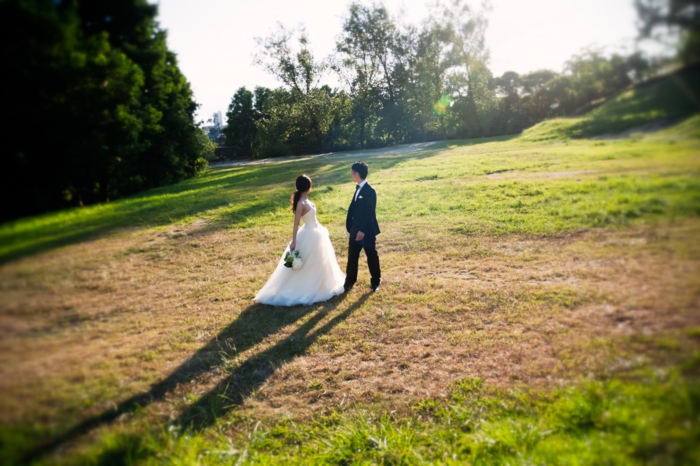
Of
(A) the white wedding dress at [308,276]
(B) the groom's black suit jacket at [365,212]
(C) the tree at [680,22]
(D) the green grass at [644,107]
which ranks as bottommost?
(A) the white wedding dress at [308,276]

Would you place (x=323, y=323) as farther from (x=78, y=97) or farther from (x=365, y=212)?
(x=78, y=97)

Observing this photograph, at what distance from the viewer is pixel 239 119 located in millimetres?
36688

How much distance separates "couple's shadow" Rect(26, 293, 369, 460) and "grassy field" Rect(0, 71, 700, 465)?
32 millimetres

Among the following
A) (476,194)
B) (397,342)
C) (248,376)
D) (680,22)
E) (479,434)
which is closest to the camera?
(680,22)

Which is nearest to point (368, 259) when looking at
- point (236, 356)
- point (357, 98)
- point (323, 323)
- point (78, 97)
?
point (323, 323)

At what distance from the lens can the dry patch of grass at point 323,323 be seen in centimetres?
171

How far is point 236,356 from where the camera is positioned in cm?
494

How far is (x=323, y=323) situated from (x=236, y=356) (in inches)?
56.1

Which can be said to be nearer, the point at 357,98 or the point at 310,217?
the point at 310,217

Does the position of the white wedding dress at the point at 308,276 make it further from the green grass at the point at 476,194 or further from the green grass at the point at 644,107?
the green grass at the point at 644,107

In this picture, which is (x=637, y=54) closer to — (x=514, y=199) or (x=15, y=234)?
(x=15, y=234)

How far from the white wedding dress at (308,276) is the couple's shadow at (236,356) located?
0.21m

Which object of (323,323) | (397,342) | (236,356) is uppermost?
(236,356)

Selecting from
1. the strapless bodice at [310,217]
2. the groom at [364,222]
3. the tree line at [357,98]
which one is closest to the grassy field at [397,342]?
the groom at [364,222]
